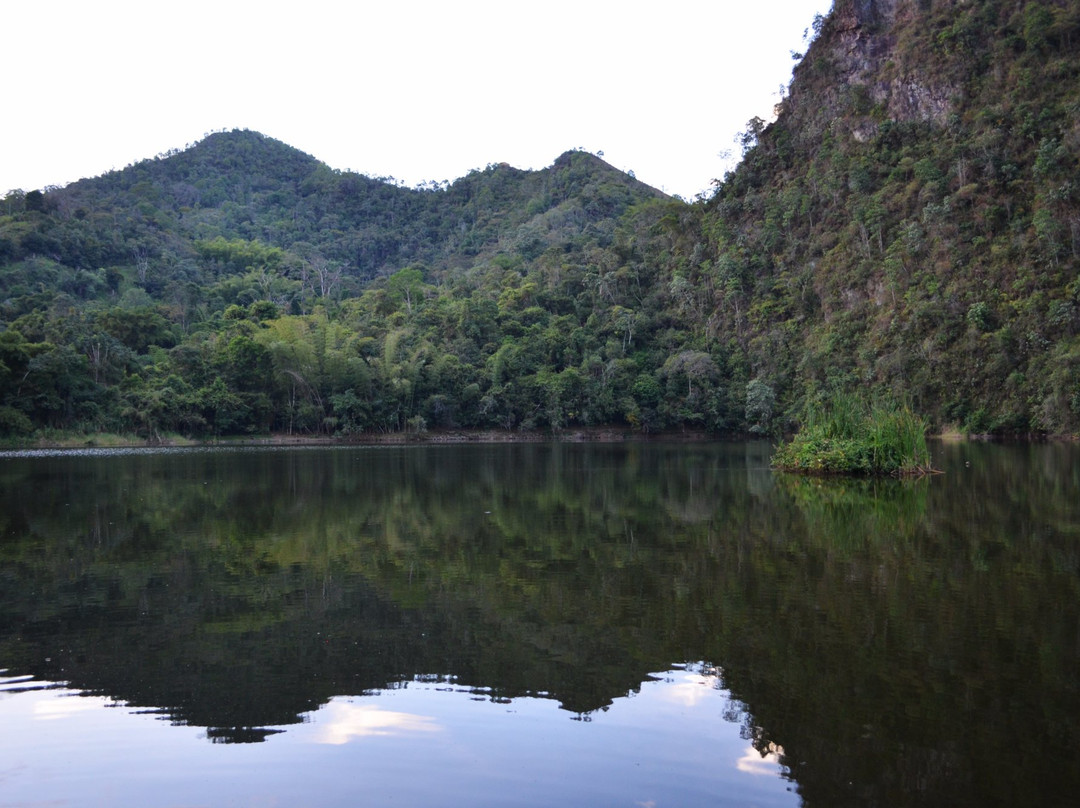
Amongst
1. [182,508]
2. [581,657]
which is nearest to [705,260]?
[182,508]

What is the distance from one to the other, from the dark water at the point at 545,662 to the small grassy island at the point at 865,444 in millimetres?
9041

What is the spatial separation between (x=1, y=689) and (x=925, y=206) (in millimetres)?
65432

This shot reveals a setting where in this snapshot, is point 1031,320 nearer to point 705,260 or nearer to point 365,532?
point 705,260

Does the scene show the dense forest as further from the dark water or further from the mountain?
the dark water

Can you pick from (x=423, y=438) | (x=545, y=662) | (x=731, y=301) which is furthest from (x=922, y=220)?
(x=545, y=662)

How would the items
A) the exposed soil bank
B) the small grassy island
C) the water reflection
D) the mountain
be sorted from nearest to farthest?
the water reflection, the small grassy island, the mountain, the exposed soil bank

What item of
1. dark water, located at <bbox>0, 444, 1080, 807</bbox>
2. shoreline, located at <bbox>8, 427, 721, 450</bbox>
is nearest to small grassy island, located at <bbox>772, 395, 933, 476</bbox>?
dark water, located at <bbox>0, 444, 1080, 807</bbox>

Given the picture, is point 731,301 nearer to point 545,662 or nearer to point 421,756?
point 545,662

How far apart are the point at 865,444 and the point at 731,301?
5007 centimetres

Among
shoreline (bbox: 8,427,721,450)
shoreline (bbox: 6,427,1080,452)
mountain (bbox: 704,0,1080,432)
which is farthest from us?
shoreline (bbox: 8,427,721,450)

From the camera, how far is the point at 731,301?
74250 millimetres

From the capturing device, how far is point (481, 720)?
668 centimetres

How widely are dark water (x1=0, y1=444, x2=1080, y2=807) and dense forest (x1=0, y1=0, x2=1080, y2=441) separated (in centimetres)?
3296

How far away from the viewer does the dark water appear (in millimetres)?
5648
